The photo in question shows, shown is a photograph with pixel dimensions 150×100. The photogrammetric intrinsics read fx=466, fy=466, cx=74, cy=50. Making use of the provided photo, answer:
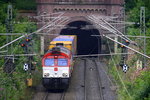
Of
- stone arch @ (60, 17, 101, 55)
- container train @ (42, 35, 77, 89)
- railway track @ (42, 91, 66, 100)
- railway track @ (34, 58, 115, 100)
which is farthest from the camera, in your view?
stone arch @ (60, 17, 101, 55)

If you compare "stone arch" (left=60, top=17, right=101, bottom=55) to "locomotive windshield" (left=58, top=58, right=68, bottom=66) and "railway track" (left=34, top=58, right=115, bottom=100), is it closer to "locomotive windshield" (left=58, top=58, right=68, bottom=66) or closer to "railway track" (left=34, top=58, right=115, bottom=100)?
"railway track" (left=34, top=58, right=115, bottom=100)

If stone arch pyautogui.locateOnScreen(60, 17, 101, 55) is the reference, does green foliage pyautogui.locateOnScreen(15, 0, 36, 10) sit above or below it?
above

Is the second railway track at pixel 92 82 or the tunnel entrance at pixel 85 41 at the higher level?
the tunnel entrance at pixel 85 41

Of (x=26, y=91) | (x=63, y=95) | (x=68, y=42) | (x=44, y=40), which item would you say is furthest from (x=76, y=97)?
(x=44, y=40)

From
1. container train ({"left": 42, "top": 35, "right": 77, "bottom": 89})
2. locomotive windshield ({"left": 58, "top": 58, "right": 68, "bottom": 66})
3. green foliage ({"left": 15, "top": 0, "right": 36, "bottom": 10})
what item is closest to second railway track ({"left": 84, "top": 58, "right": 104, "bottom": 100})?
container train ({"left": 42, "top": 35, "right": 77, "bottom": 89})

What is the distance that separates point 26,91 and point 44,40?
1782cm

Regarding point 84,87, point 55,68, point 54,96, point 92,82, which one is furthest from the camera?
point 92,82

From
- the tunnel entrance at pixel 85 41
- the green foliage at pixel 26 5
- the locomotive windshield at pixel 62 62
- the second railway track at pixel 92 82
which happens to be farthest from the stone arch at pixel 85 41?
the locomotive windshield at pixel 62 62

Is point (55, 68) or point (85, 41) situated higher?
point (55, 68)

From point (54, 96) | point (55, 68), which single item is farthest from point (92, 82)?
point (54, 96)

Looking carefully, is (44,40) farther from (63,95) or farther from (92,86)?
(63,95)

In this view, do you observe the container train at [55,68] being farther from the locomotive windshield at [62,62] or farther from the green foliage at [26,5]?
the green foliage at [26,5]

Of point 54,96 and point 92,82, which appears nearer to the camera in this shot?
point 54,96

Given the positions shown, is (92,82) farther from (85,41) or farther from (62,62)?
(85,41)
